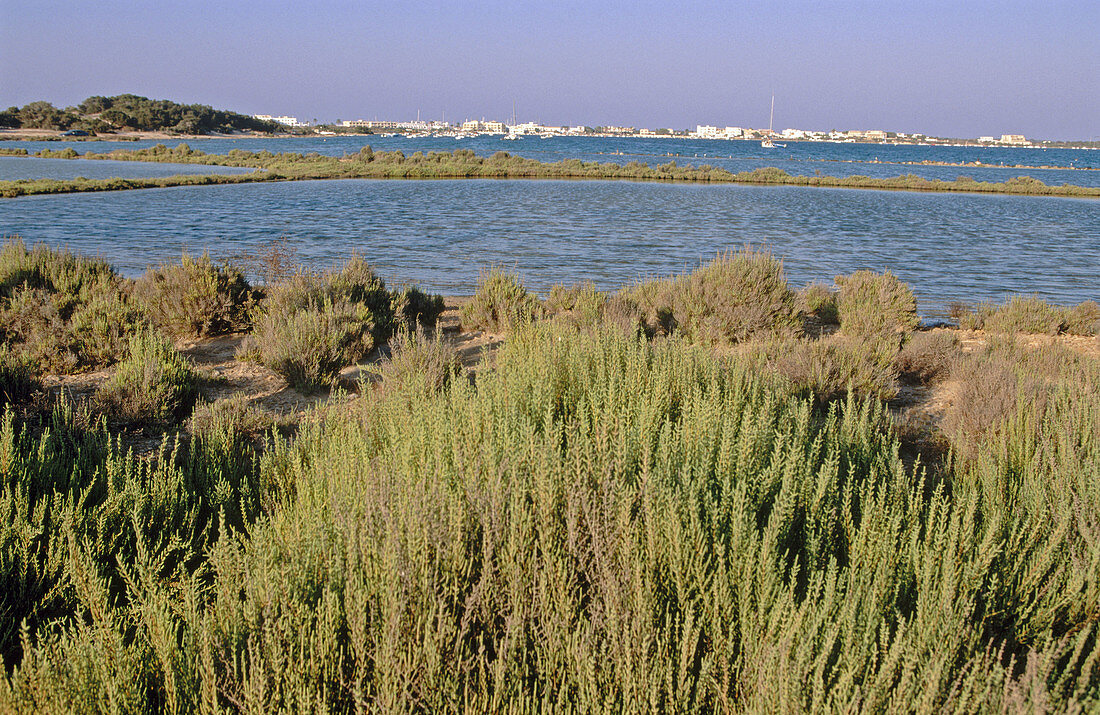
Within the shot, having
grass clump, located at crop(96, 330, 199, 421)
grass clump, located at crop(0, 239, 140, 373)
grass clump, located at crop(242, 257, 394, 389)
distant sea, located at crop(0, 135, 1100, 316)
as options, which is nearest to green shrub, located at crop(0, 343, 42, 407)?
grass clump, located at crop(96, 330, 199, 421)

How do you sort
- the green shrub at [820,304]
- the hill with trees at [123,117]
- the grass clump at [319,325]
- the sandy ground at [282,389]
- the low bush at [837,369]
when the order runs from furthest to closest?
the hill with trees at [123,117], the green shrub at [820,304], the grass clump at [319,325], the low bush at [837,369], the sandy ground at [282,389]

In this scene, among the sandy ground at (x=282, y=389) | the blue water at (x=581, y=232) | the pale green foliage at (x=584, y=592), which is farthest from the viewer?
the blue water at (x=581, y=232)

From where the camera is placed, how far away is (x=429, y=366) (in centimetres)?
600

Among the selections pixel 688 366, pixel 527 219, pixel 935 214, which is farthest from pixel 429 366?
pixel 935 214

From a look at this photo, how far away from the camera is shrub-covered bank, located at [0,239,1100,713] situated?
2.04 m

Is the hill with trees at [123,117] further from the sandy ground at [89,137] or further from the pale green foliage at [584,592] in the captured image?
the pale green foliage at [584,592]

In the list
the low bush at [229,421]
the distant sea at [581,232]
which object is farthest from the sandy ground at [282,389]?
the distant sea at [581,232]

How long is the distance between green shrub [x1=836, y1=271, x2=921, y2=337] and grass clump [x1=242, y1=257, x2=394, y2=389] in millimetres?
6190

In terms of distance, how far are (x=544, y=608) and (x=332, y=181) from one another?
45.5m

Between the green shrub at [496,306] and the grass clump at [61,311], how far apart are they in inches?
162

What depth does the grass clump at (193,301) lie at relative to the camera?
878 centimetres

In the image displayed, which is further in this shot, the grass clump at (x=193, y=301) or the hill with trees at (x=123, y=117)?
the hill with trees at (x=123, y=117)

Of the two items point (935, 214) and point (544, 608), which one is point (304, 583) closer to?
point (544, 608)

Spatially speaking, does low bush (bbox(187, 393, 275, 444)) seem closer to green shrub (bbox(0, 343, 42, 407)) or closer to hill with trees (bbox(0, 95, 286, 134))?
green shrub (bbox(0, 343, 42, 407))
